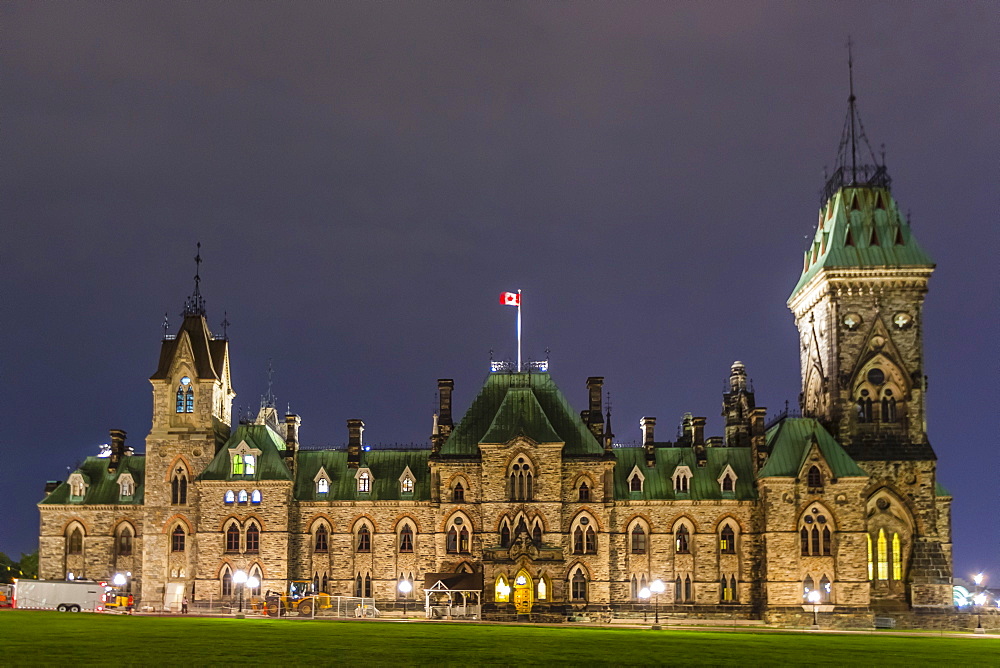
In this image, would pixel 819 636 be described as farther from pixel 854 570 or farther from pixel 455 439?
pixel 455 439

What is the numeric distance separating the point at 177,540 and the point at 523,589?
24.5 m

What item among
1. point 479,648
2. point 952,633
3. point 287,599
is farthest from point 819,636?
point 287,599

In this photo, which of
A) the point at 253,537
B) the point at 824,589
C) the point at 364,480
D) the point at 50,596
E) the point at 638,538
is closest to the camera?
the point at 50,596

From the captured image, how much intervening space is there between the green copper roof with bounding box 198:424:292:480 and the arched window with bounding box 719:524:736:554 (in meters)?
29.6

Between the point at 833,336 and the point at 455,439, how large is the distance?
27.4m

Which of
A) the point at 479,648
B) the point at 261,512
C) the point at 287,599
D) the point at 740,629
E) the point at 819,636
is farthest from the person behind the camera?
the point at 261,512

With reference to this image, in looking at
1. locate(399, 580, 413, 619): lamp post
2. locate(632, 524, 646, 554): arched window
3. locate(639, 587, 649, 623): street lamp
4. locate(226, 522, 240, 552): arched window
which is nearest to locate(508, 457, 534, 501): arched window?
locate(632, 524, 646, 554): arched window

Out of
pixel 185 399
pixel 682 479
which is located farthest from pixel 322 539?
pixel 682 479

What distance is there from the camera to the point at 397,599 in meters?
79.1

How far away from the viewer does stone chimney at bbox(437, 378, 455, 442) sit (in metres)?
82.4

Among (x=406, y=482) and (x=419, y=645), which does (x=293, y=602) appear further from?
(x=419, y=645)

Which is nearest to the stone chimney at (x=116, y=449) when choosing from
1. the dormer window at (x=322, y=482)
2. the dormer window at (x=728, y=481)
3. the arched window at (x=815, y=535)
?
the dormer window at (x=322, y=482)

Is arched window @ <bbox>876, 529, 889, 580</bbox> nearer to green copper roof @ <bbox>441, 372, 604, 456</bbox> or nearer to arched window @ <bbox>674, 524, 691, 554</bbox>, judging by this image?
arched window @ <bbox>674, 524, 691, 554</bbox>

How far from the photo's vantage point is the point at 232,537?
262 feet
